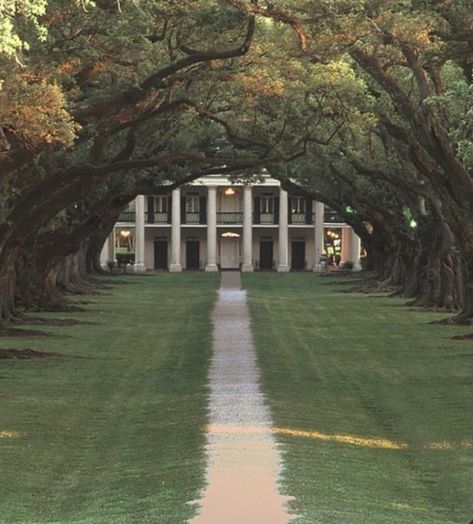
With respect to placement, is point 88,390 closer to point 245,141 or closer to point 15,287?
point 245,141

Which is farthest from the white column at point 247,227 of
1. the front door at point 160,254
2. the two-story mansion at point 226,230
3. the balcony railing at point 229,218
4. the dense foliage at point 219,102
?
the dense foliage at point 219,102

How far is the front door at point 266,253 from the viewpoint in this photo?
10219 centimetres

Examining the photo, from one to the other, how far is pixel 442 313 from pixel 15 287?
1593 centimetres

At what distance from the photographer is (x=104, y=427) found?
1914cm

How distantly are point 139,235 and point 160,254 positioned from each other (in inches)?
203

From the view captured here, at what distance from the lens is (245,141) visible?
3503 cm

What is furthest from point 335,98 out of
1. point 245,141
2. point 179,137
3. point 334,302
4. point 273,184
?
point 273,184

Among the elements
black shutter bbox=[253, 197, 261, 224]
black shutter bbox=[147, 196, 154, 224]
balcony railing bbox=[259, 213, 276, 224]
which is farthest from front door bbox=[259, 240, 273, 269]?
black shutter bbox=[147, 196, 154, 224]

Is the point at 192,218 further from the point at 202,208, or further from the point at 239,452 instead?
the point at 239,452

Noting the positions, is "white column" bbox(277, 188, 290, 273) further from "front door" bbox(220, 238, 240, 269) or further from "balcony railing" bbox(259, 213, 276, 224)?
"front door" bbox(220, 238, 240, 269)

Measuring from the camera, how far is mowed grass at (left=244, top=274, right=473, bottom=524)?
12.9 metres

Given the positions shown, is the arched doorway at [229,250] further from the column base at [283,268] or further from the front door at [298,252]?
the column base at [283,268]

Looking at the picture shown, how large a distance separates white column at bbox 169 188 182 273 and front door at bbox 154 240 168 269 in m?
2.78

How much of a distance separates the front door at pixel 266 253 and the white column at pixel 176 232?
24.4 ft
